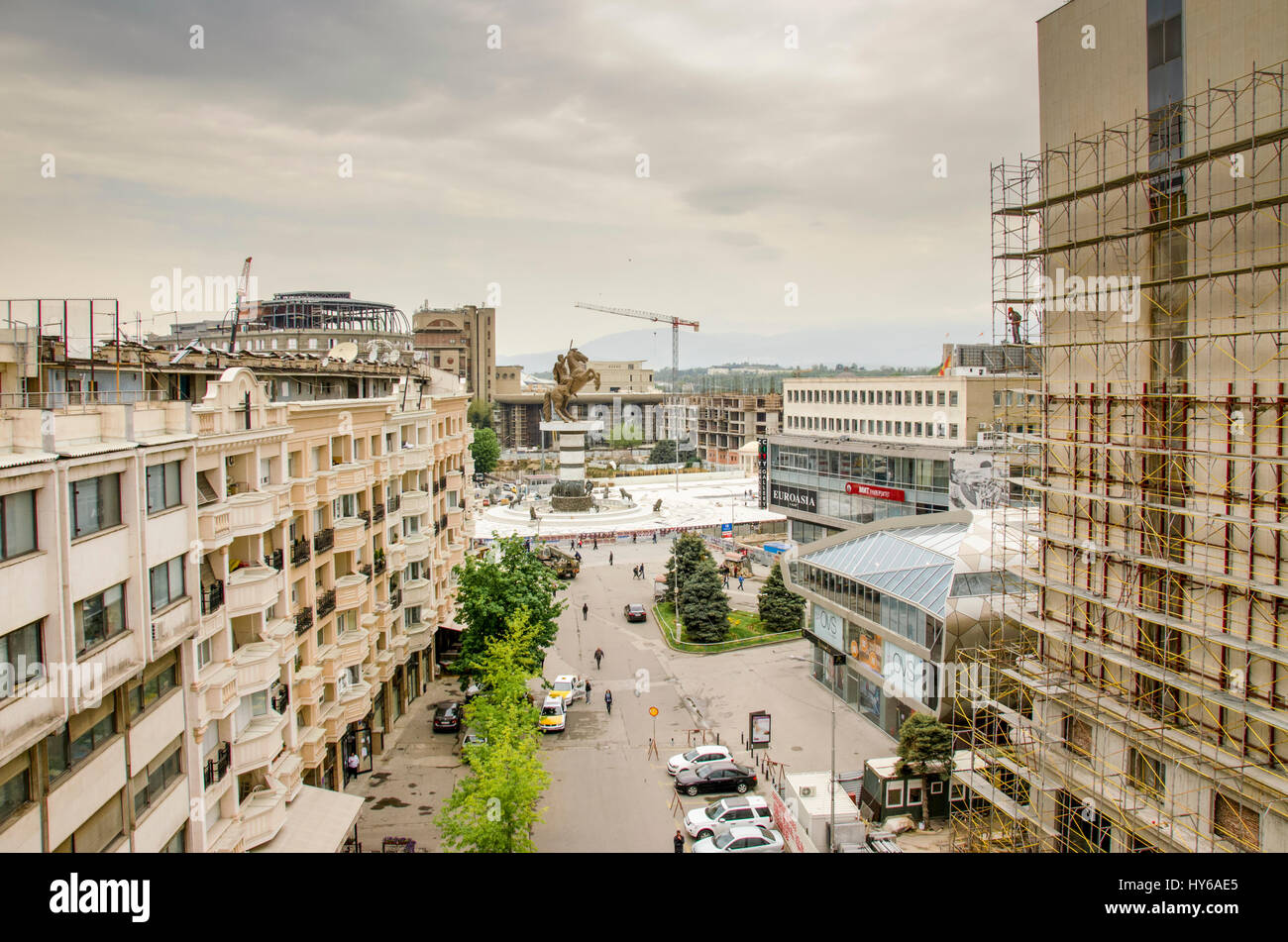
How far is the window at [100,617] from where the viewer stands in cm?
1081

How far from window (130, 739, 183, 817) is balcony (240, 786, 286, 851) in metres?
3.06

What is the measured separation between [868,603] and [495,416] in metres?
115

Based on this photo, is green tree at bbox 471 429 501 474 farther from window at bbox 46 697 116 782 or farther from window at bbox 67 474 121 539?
window at bbox 46 697 116 782

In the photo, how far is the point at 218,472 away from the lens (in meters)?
15.7

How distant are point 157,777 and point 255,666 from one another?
364 cm

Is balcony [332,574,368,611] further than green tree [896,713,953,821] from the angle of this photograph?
Yes

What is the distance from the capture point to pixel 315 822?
19.1 m

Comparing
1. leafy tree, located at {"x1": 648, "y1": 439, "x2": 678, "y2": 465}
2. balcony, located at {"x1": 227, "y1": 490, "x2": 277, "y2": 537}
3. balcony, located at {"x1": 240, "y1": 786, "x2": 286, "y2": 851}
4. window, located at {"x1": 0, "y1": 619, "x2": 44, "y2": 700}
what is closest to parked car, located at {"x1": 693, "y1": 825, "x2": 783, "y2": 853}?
balcony, located at {"x1": 240, "y1": 786, "x2": 286, "y2": 851}

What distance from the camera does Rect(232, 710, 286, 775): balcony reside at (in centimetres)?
1620

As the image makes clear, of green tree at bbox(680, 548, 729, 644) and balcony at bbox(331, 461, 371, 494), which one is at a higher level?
balcony at bbox(331, 461, 371, 494)

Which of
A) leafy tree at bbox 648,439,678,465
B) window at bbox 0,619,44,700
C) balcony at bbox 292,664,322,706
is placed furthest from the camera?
leafy tree at bbox 648,439,678,465

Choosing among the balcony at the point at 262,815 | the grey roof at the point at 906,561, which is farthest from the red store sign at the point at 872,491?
the balcony at the point at 262,815

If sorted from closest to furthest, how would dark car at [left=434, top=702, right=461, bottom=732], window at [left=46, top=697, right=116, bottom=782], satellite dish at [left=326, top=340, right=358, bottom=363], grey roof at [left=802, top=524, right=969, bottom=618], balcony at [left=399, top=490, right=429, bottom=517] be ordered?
window at [left=46, top=697, right=116, bottom=782] → grey roof at [left=802, top=524, right=969, bottom=618] → dark car at [left=434, top=702, right=461, bottom=732] → balcony at [left=399, top=490, right=429, bottom=517] → satellite dish at [left=326, top=340, right=358, bottom=363]

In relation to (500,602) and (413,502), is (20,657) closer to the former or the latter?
(500,602)
